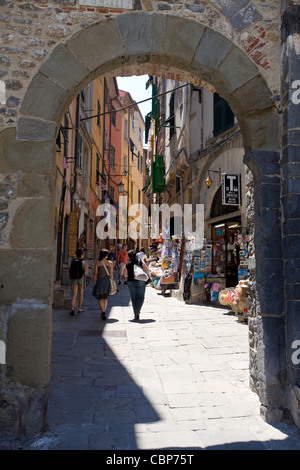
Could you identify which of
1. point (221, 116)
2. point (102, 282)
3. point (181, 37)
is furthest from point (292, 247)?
point (221, 116)

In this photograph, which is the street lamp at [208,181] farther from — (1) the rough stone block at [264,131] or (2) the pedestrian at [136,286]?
(1) the rough stone block at [264,131]

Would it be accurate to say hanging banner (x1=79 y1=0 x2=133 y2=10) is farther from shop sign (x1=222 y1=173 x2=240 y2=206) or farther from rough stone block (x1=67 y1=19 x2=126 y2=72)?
shop sign (x1=222 y1=173 x2=240 y2=206)

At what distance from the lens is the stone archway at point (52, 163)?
10.9 feet

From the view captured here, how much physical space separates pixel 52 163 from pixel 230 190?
6274 millimetres

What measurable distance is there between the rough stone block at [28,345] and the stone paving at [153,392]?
45 centimetres

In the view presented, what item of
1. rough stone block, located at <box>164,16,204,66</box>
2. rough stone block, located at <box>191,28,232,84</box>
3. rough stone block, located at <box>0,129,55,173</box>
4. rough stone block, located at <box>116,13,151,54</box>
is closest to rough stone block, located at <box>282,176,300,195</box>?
rough stone block, located at <box>191,28,232,84</box>

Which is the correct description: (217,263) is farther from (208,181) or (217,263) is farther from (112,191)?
(112,191)

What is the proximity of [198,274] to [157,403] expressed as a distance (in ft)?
23.5

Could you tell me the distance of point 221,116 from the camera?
10.7m

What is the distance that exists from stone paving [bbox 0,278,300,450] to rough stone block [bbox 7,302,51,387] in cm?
45

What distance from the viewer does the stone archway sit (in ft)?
10.9

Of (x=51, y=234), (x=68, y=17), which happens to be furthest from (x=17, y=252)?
(x=68, y=17)

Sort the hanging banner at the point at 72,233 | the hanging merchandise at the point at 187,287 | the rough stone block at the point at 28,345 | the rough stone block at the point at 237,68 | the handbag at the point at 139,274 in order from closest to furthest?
the rough stone block at the point at 28,345 < the rough stone block at the point at 237,68 < the handbag at the point at 139,274 < the hanging merchandise at the point at 187,287 < the hanging banner at the point at 72,233

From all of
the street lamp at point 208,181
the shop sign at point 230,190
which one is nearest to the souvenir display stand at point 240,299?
the shop sign at point 230,190
